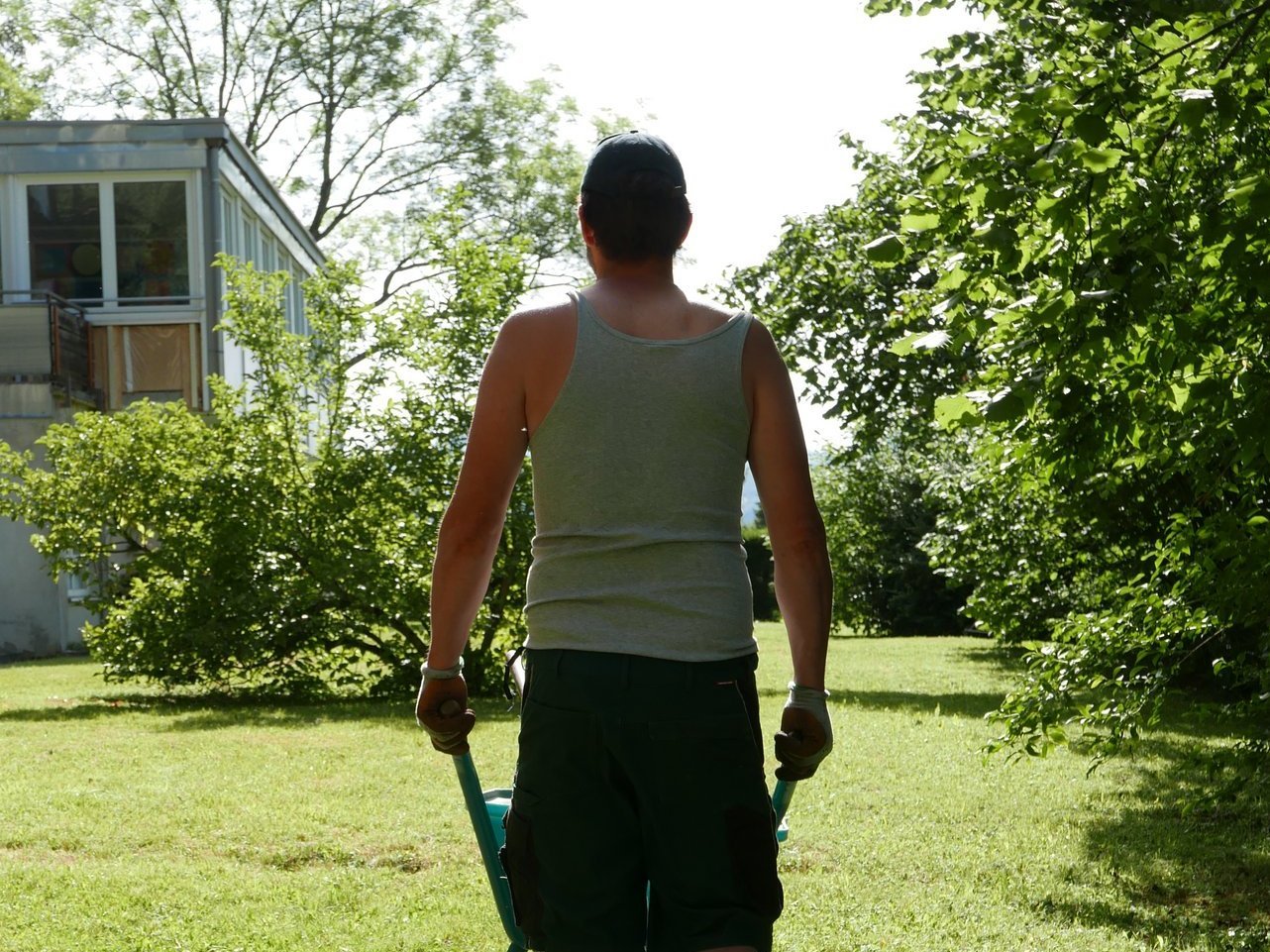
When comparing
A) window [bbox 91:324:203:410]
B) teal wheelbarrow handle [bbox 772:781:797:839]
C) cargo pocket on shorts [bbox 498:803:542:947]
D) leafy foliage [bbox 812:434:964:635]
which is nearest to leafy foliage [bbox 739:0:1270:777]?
teal wheelbarrow handle [bbox 772:781:797:839]

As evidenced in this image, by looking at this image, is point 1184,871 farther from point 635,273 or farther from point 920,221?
point 635,273

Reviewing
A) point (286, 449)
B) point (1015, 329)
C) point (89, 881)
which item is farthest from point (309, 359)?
point (1015, 329)

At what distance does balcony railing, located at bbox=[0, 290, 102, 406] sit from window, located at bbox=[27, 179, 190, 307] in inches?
30.7

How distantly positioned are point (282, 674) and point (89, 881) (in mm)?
9375

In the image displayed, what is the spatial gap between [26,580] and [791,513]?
23.0m

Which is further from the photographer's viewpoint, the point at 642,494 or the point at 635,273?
the point at 635,273

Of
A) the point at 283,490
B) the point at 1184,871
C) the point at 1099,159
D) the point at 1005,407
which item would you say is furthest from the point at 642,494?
the point at 283,490

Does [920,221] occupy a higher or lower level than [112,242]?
lower

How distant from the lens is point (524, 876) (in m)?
2.76

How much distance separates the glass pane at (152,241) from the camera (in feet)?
80.2

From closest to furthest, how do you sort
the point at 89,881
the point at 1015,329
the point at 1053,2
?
1. the point at 1015,329
2. the point at 89,881
3. the point at 1053,2

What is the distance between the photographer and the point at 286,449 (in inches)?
607

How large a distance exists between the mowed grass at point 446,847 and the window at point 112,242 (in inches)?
507

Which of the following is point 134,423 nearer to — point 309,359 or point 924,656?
point 309,359
